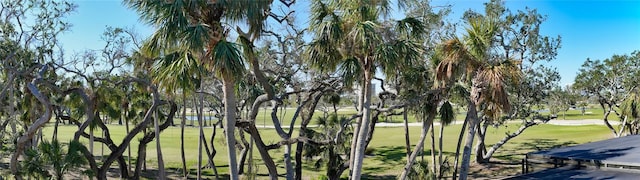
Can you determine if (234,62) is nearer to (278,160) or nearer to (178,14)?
(178,14)

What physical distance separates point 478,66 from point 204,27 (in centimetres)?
645

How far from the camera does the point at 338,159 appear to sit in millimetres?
17109

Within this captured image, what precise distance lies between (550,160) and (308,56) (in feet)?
25.3

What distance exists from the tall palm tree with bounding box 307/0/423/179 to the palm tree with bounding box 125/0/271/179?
190cm

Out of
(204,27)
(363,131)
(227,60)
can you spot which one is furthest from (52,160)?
(363,131)

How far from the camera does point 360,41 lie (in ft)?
27.3

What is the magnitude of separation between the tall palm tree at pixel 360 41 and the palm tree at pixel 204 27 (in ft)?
6.23

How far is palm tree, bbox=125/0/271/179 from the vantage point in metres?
6.54

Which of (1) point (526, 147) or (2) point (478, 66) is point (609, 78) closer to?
(1) point (526, 147)

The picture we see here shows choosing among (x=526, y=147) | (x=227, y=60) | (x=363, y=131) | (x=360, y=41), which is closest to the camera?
(x=227, y=60)

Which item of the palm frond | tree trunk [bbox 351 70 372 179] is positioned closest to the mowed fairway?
tree trunk [bbox 351 70 372 179]

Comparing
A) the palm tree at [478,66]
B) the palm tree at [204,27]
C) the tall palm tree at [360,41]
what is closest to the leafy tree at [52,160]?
the palm tree at [204,27]

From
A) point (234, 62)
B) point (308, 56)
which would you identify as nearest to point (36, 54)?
point (308, 56)

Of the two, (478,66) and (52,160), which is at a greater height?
(478,66)
